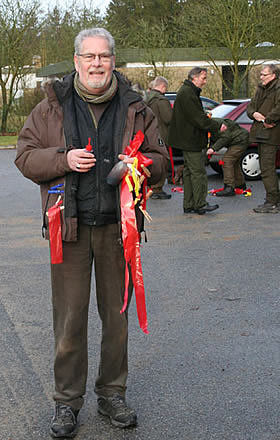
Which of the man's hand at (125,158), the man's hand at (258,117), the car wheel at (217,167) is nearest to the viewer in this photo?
the man's hand at (125,158)

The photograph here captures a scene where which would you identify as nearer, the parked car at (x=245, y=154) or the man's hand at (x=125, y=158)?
the man's hand at (x=125, y=158)

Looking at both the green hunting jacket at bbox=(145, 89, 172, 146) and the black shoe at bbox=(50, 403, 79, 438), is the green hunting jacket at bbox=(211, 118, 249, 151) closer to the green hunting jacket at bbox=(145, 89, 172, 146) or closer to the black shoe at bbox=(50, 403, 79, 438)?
the green hunting jacket at bbox=(145, 89, 172, 146)

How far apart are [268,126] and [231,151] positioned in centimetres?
215

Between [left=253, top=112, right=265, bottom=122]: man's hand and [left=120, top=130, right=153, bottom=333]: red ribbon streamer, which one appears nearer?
[left=120, top=130, right=153, bottom=333]: red ribbon streamer

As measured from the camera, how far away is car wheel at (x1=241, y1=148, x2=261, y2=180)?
13.6 meters

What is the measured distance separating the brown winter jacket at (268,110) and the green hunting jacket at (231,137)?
5.49 feet

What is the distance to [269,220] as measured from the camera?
9898 millimetres

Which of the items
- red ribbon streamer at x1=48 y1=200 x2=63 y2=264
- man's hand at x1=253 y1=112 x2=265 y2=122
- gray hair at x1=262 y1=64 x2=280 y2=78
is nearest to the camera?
red ribbon streamer at x1=48 y1=200 x2=63 y2=264

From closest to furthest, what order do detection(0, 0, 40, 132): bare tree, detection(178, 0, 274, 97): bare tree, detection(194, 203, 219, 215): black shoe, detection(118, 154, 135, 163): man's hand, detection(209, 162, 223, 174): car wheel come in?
detection(118, 154, 135, 163): man's hand < detection(194, 203, 219, 215): black shoe < detection(209, 162, 223, 174): car wheel < detection(0, 0, 40, 132): bare tree < detection(178, 0, 274, 97): bare tree

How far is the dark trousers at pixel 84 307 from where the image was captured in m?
3.79

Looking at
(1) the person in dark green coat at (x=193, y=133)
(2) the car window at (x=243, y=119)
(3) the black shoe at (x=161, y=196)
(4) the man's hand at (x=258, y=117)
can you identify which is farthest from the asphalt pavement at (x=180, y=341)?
(2) the car window at (x=243, y=119)

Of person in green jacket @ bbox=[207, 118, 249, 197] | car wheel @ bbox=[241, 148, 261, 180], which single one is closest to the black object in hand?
person in green jacket @ bbox=[207, 118, 249, 197]

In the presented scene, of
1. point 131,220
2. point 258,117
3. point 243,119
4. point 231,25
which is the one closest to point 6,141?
point 231,25

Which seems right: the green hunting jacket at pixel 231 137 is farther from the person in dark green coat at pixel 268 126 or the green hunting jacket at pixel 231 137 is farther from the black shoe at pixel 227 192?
the person in dark green coat at pixel 268 126
